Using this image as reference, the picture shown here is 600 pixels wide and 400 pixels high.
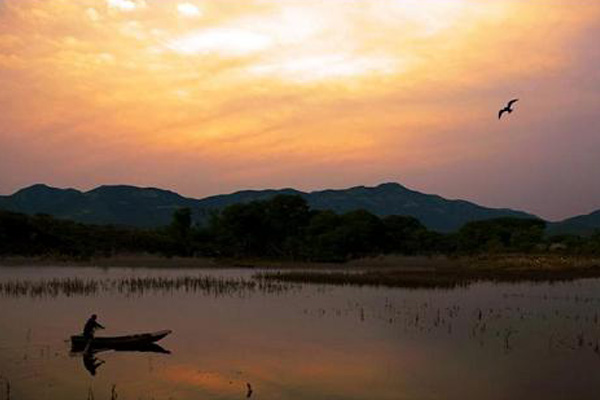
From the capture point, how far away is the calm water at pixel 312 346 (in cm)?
1792

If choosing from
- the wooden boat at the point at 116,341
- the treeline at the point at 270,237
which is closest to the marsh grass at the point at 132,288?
the wooden boat at the point at 116,341

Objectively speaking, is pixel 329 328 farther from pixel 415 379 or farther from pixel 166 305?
pixel 166 305

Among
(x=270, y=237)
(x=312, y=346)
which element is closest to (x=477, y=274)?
(x=312, y=346)

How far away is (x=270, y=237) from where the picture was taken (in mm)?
122312

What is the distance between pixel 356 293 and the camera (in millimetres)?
44344

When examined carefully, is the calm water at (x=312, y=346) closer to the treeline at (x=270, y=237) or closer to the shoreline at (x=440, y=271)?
the shoreline at (x=440, y=271)

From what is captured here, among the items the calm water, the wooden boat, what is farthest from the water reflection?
the wooden boat

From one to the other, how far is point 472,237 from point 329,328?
365 ft

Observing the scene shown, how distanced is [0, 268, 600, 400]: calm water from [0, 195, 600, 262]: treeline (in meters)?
64.9

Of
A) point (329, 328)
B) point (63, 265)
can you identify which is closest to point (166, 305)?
point (329, 328)

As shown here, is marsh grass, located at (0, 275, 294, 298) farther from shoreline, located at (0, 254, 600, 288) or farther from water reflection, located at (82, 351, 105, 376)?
water reflection, located at (82, 351, 105, 376)

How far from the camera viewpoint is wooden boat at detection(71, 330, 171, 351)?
72.5 ft

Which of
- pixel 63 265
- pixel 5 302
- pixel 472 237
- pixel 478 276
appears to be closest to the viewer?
pixel 5 302

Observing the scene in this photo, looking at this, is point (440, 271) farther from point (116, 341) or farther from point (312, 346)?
Answer: point (116, 341)
